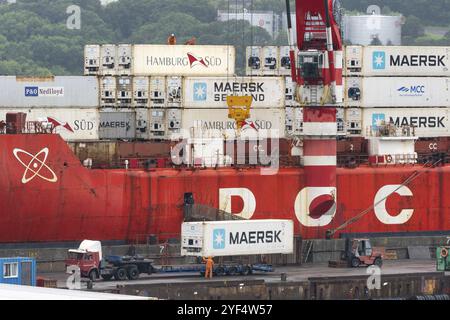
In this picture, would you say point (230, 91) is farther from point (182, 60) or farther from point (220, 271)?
point (220, 271)

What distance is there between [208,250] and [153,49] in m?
17.4

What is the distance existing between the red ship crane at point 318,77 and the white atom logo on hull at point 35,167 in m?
12.7

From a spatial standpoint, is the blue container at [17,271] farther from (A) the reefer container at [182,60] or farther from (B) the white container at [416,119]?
(B) the white container at [416,119]

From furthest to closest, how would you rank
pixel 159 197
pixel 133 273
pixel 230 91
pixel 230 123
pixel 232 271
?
1. pixel 230 123
2. pixel 230 91
3. pixel 159 197
4. pixel 232 271
5. pixel 133 273

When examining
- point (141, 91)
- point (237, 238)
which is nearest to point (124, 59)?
point (141, 91)

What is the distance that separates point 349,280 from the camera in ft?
218

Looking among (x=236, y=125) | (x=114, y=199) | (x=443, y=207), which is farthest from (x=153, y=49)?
(x=443, y=207)

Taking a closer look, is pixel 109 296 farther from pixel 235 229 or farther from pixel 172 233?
pixel 172 233

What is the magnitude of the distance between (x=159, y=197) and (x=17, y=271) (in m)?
15.9

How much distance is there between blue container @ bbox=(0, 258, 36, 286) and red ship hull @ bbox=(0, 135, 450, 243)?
10369 millimetres

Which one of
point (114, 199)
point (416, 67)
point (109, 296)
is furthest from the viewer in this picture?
point (416, 67)

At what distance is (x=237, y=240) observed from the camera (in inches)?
2726

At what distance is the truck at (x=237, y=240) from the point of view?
223 feet

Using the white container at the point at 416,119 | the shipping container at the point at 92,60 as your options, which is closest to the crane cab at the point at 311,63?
the white container at the point at 416,119
